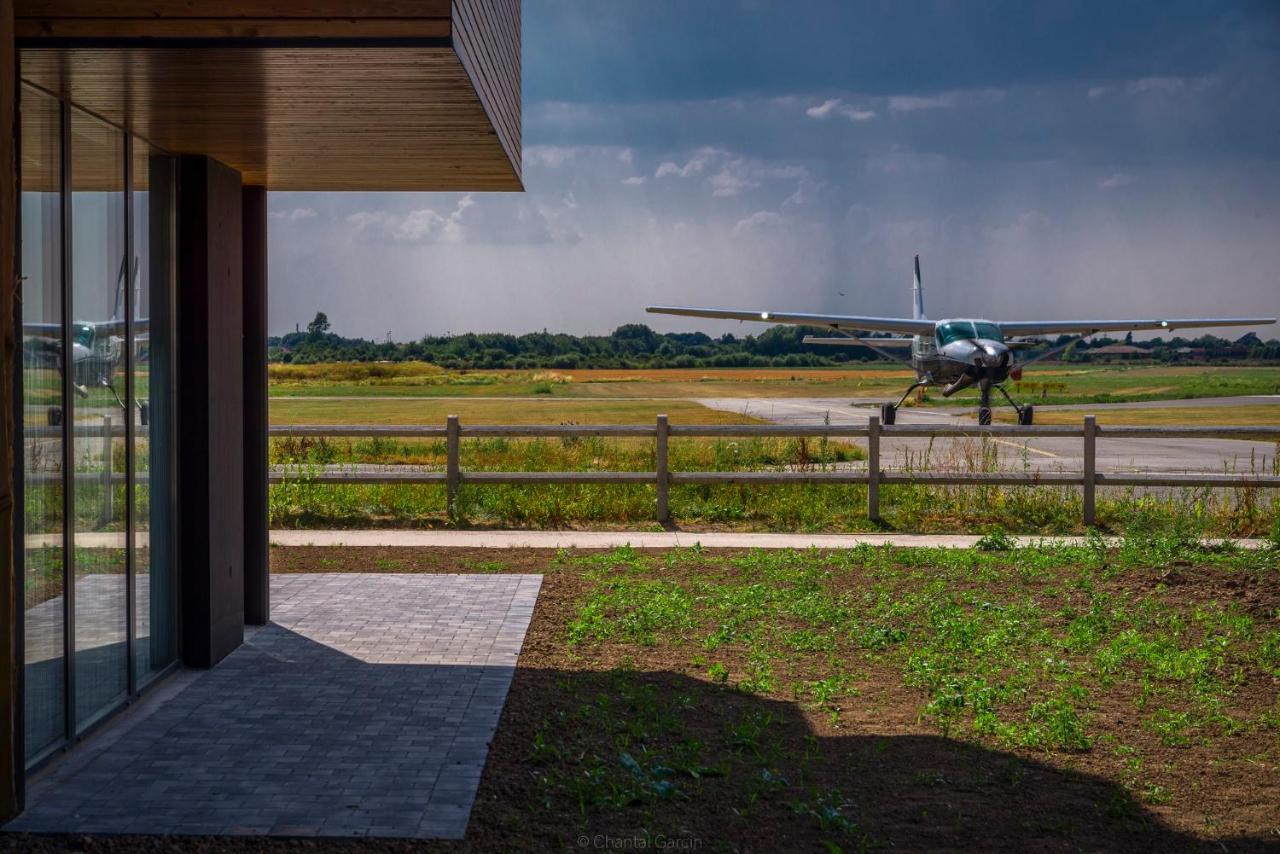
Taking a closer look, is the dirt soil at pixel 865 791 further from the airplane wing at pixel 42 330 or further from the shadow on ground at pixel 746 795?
the airplane wing at pixel 42 330

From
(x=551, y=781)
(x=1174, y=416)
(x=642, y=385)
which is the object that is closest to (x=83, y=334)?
(x=551, y=781)

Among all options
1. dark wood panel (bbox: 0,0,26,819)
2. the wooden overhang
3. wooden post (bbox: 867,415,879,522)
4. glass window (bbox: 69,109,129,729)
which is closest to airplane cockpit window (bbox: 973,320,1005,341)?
wooden post (bbox: 867,415,879,522)

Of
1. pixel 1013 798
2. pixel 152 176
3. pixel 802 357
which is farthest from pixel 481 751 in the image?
pixel 802 357

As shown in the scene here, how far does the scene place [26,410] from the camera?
4941 mm

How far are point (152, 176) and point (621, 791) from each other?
409 centimetres

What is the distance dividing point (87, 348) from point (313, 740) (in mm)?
2084

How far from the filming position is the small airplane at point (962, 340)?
110 feet

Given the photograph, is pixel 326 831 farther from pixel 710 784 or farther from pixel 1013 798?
pixel 1013 798

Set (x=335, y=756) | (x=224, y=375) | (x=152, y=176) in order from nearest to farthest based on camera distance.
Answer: (x=335, y=756) < (x=152, y=176) < (x=224, y=375)

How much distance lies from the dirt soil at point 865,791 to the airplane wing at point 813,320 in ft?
87.6

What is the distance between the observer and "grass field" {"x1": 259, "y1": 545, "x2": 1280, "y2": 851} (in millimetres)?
4730

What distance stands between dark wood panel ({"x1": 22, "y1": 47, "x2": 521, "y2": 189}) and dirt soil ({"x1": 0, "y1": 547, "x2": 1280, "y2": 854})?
2.91 metres

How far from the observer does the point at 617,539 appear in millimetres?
12383

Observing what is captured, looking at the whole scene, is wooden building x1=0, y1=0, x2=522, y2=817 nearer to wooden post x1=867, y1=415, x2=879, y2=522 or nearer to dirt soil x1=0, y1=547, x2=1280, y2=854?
dirt soil x1=0, y1=547, x2=1280, y2=854
